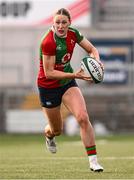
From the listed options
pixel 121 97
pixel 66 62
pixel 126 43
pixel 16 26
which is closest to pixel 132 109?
pixel 121 97

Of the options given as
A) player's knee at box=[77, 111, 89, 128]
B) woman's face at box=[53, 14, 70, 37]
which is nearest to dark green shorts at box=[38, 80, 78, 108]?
player's knee at box=[77, 111, 89, 128]

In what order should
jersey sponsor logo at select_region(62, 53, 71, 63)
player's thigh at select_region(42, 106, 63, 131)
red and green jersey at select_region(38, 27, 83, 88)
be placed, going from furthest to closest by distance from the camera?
1. player's thigh at select_region(42, 106, 63, 131)
2. jersey sponsor logo at select_region(62, 53, 71, 63)
3. red and green jersey at select_region(38, 27, 83, 88)

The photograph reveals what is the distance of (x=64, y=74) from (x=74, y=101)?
17.1 inches

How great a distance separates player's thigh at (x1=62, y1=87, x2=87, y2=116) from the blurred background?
13.8 meters

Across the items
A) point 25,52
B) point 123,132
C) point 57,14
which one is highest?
point 57,14

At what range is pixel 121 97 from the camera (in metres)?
27.1

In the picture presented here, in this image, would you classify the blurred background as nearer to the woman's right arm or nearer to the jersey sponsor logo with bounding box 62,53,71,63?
the jersey sponsor logo with bounding box 62,53,71,63

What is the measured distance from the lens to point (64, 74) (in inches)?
468

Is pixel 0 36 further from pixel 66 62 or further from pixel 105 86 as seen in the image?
pixel 66 62

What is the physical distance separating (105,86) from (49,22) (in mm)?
2535

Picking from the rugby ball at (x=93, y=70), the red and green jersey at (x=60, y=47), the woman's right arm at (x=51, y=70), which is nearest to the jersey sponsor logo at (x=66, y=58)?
the red and green jersey at (x=60, y=47)

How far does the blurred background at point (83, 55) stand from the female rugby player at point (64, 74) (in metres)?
13.6

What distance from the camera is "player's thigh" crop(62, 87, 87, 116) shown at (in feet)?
39.3

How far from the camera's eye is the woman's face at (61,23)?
1175 centimetres
